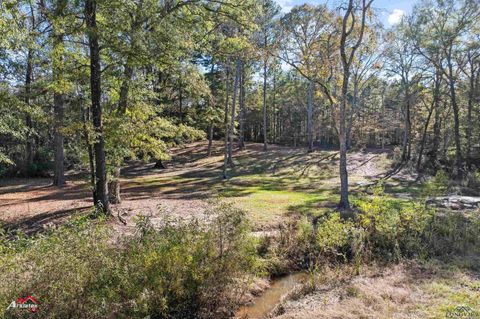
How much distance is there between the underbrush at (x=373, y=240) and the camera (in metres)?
6.88

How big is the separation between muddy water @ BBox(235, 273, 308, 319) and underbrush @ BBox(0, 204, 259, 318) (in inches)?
13.4

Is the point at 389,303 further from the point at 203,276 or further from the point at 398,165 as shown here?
the point at 398,165

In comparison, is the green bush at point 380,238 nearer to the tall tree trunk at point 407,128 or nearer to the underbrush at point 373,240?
the underbrush at point 373,240

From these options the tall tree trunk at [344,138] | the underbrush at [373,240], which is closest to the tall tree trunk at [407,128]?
the tall tree trunk at [344,138]

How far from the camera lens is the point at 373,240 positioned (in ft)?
24.1

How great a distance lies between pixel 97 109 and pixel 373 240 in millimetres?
7722

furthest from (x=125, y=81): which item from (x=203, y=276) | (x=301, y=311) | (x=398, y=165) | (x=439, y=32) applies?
(x=398, y=165)

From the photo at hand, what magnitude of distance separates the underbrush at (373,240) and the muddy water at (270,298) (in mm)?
315

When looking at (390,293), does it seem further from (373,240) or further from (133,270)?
(133,270)

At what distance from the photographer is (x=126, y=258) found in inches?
181

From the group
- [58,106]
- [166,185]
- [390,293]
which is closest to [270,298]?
[390,293]

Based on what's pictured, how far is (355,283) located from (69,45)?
9442mm

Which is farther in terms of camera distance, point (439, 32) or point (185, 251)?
point (439, 32)

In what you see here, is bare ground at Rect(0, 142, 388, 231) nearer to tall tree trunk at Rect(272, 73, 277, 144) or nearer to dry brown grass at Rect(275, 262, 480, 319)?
dry brown grass at Rect(275, 262, 480, 319)
